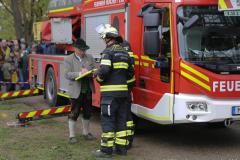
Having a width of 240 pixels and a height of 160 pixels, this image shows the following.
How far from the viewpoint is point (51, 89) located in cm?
1266

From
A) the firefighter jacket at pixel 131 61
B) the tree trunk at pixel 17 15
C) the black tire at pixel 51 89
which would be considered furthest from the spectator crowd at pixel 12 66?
the firefighter jacket at pixel 131 61

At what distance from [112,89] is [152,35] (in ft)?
3.41

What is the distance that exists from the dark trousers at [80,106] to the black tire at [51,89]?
3722 millimetres

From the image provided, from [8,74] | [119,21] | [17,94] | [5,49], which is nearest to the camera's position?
[119,21]

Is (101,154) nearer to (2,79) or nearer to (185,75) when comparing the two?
(185,75)

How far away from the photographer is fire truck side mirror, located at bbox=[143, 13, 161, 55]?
7.62 meters

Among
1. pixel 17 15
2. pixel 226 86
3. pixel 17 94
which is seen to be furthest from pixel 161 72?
pixel 17 15

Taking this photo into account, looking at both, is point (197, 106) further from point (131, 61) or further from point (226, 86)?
point (131, 61)

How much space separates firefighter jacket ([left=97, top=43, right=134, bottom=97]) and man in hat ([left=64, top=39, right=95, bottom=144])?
32.7 inches

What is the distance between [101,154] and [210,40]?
2.46m

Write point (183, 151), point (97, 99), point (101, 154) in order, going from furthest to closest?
1. point (97, 99)
2. point (183, 151)
3. point (101, 154)

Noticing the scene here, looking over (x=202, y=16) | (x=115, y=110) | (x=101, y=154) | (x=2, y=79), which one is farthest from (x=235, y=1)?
(x=2, y=79)

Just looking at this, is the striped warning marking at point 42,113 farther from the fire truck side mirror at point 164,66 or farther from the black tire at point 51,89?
the fire truck side mirror at point 164,66

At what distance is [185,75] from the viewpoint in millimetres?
7543
